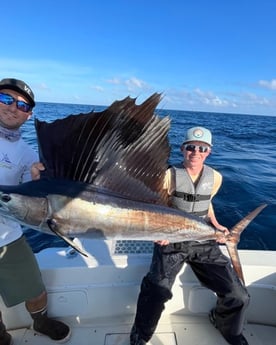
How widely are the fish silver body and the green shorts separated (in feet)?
1.80

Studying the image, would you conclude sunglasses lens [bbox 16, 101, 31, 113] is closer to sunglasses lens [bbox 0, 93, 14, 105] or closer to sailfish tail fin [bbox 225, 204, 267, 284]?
sunglasses lens [bbox 0, 93, 14, 105]

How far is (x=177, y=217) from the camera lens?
5.95ft

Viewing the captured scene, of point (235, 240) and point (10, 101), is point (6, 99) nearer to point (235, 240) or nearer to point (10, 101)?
point (10, 101)

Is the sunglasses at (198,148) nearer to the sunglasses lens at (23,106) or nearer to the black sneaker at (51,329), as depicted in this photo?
the sunglasses lens at (23,106)

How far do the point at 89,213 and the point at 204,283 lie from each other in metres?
1.08

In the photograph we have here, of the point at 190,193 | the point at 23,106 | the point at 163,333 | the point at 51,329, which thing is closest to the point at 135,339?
the point at 163,333

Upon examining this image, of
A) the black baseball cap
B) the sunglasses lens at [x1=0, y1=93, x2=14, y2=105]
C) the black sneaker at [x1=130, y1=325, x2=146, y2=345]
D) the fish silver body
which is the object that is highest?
the black baseball cap

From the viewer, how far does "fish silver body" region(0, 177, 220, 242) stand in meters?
1.53

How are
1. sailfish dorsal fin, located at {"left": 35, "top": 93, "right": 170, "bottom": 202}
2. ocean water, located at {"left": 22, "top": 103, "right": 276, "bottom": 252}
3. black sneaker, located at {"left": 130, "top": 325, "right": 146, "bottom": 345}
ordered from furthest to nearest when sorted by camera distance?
1. ocean water, located at {"left": 22, "top": 103, "right": 276, "bottom": 252}
2. black sneaker, located at {"left": 130, "top": 325, "right": 146, "bottom": 345}
3. sailfish dorsal fin, located at {"left": 35, "top": 93, "right": 170, "bottom": 202}

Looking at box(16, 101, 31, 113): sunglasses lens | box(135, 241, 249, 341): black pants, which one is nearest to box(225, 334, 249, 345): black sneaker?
box(135, 241, 249, 341): black pants

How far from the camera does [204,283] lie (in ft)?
7.22

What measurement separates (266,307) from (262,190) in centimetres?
424

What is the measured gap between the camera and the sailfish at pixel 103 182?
1547mm

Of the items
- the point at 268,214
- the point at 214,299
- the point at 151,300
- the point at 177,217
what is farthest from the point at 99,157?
the point at 268,214
